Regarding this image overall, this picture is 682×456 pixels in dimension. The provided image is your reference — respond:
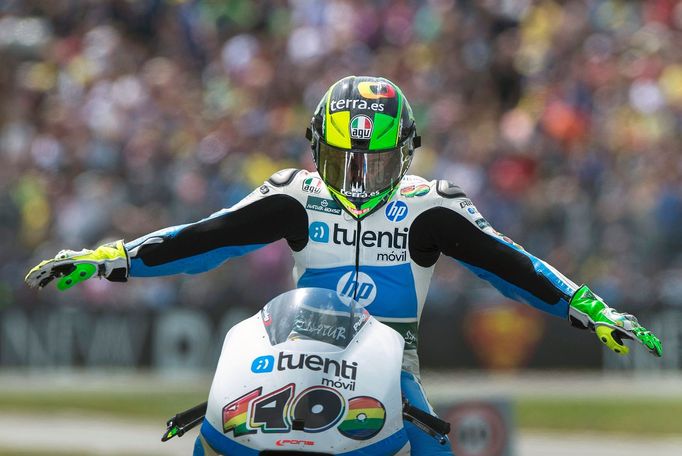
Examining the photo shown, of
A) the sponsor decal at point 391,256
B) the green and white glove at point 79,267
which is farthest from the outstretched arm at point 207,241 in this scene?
the sponsor decal at point 391,256

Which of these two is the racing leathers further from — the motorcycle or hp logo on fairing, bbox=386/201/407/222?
the motorcycle

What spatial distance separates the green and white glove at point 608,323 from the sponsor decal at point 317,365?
147 cm

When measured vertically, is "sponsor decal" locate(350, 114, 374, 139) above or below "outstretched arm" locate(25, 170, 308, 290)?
above

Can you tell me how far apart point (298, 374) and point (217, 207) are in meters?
14.0

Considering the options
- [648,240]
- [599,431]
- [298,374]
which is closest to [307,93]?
[648,240]

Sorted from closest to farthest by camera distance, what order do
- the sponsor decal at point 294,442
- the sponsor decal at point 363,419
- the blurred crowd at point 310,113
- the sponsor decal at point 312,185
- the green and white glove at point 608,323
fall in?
the sponsor decal at point 294,442 → the sponsor decal at point 363,419 → the green and white glove at point 608,323 → the sponsor decal at point 312,185 → the blurred crowd at point 310,113

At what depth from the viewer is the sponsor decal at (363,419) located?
17.5 ft

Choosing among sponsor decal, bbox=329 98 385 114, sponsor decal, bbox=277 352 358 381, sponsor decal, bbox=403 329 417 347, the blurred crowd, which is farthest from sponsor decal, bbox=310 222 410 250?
the blurred crowd

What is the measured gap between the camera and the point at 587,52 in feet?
62.8

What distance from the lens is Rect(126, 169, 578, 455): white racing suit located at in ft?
21.8

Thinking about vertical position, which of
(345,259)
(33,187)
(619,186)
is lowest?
(345,259)

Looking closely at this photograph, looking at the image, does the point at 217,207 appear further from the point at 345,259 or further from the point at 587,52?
the point at 345,259

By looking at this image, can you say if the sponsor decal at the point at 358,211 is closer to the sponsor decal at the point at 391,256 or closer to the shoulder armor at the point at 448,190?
the sponsor decal at the point at 391,256

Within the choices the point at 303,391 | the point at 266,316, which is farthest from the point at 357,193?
the point at 303,391
